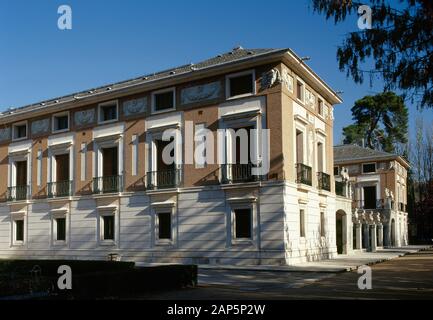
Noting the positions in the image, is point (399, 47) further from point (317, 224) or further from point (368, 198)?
point (368, 198)

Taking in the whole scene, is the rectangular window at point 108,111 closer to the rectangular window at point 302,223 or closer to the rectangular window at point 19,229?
the rectangular window at point 19,229

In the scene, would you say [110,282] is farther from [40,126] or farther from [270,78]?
[40,126]

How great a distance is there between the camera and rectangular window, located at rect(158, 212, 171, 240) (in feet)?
83.7

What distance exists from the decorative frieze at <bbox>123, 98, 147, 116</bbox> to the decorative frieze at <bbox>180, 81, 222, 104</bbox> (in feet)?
7.88

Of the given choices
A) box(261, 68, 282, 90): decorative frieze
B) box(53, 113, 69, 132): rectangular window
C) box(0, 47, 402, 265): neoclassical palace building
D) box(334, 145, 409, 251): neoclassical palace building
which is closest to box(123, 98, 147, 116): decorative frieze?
box(0, 47, 402, 265): neoclassical palace building

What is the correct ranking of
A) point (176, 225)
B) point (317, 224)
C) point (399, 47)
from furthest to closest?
point (317, 224) → point (176, 225) → point (399, 47)

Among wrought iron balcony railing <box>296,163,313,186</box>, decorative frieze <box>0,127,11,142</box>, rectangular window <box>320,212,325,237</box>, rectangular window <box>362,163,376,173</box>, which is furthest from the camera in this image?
rectangular window <box>362,163,376,173</box>

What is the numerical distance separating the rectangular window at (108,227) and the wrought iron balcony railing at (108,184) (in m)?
1.40

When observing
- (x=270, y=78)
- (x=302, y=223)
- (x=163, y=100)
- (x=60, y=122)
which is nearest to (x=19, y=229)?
(x=60, y=122)

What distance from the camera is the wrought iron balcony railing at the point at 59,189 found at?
29.1m

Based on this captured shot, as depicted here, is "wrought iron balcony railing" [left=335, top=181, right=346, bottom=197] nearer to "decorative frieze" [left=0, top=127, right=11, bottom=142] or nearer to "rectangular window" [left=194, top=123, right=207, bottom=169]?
"rectangular window" [left=194, top=123, right=207, bottom=169]

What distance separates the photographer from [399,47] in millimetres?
12117
